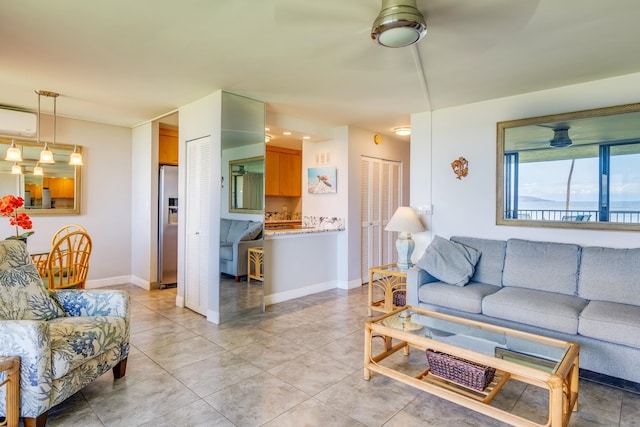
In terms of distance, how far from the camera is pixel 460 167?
13.2 ft

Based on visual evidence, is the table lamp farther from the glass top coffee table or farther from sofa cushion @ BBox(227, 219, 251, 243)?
sofa cushion @ BBox(227, 219, 251, 243)

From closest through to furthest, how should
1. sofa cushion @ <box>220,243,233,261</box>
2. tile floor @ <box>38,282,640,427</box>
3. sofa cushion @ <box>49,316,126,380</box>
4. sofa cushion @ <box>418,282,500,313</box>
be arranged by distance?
1. sofa cushion @ <box>49,316,126,380</box>
2. tile floor @ <box>38,282,640,427</box>
3. sofa cushion @ <box>418,282,500,313</box>
4. sofa cushion @ <box>220,243,233,261</box>

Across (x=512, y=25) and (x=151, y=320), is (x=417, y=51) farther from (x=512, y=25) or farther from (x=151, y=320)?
(x=151, y=320)

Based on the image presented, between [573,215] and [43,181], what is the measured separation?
19.9ft

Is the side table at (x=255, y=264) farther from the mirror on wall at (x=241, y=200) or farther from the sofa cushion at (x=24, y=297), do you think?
the sofa cushion at (x=24, y=297)

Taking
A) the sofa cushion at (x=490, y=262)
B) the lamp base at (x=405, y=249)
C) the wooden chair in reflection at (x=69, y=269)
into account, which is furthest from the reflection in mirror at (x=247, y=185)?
the sofa cushion at (x=490, y=262)

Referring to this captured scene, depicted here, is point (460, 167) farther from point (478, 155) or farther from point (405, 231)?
point (405, 231)

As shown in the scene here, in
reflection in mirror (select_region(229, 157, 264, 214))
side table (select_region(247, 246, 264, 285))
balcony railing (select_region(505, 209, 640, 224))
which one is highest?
reflection in mirror (select_region(229, 157, 264, 214))

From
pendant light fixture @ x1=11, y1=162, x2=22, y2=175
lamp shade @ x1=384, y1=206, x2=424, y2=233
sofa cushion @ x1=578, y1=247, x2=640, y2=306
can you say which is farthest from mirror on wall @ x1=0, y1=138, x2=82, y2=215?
sofa cushion @ x1=578, y1=247, x2=640, y2=306

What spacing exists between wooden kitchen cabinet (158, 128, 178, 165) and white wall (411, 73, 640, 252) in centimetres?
346

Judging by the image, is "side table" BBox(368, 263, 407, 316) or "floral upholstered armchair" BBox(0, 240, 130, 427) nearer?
"floral upholstered armchair" BBox(0, 240, 130, 427)

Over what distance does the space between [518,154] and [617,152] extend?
0.78 meters

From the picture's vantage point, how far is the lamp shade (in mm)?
4004

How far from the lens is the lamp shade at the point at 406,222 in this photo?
4004mm
